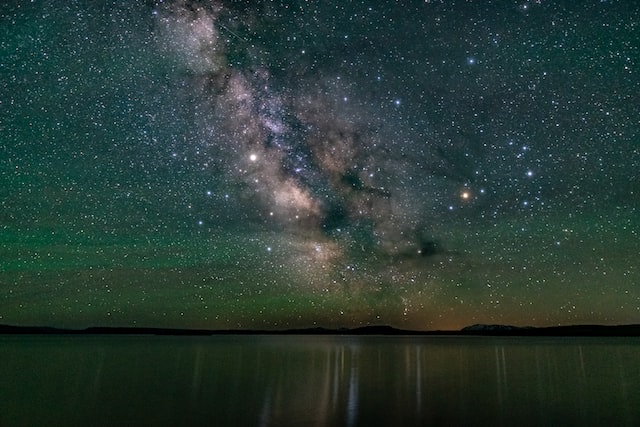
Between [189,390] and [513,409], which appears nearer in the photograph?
[513,409]

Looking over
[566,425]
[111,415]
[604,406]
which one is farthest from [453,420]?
[111,415]

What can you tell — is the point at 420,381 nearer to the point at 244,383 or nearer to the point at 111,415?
the point at 244,383

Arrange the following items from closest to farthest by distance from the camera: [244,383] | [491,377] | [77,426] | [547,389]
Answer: [77,426], [547,389], [244,383], [491,377]

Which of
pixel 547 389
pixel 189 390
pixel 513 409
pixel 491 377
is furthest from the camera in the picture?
pixel 491 377

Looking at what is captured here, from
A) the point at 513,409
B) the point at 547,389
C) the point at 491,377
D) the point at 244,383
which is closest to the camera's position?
the point at 513,409

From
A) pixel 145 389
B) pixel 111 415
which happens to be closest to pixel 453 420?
pixel 111 415

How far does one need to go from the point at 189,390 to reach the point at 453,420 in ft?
41.7

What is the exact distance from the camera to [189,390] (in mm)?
23344

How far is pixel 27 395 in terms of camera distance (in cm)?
2139

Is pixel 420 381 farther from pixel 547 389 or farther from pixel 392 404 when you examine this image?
pixel 392 404

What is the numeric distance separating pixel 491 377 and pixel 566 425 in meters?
16.1

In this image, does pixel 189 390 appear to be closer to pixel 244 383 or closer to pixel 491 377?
pixel 244 383

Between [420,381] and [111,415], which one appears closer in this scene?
[111,415]

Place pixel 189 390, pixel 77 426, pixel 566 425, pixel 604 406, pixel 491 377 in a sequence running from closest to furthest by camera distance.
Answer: pixel 77 426 < pixel 566 425 < pixel 604 406 < pixel 189 390 < pixel 491 377
